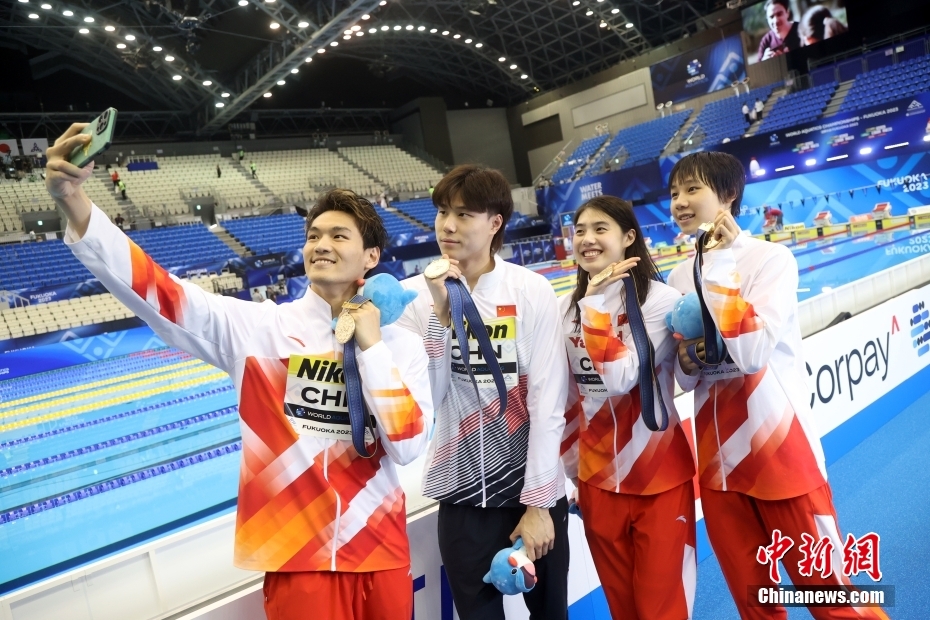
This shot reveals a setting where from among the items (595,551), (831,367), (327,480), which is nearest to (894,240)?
(831,367)

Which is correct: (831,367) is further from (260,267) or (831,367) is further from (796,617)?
(260,267)

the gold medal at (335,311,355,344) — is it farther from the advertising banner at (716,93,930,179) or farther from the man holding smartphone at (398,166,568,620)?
the advertising banner at (716,93,930,179)

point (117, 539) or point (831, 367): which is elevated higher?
point (831, 367)

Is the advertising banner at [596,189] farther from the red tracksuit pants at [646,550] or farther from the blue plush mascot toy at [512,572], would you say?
the blue plush mascot toy at [512,572]

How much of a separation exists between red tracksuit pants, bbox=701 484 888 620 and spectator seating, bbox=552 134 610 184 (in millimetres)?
21234

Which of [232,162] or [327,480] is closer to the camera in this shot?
[327,480]

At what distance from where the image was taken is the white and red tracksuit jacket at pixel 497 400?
62.6 inches

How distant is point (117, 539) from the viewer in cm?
364

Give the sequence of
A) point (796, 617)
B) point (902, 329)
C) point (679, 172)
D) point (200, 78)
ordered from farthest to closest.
→ 1. point (200, 78)
2. point (902, 329)
3. point (796, 617)
4. point (679, 172)

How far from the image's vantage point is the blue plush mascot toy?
4.75ft

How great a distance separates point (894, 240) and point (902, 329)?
333 inches

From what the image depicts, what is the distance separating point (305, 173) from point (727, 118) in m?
14.1

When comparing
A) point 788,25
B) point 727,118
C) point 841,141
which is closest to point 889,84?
point 841,141

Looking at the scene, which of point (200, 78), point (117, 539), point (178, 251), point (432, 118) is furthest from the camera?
point (432, 118)
